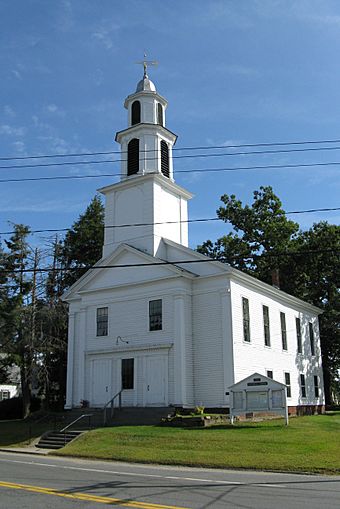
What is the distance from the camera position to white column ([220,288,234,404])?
89.0ft

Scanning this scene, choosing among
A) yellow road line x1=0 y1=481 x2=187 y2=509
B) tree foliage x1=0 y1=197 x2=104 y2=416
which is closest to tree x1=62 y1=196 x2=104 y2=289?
tree foliage x1=0 y1=197 x2=104 y2=416

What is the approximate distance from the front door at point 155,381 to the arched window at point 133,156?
1173 cm

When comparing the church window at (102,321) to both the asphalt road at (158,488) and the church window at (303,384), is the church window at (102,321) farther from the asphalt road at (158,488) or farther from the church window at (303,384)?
the asphalt road at (158,488)

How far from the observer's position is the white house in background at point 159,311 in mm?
28047

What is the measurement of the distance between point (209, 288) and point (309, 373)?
1337 cm

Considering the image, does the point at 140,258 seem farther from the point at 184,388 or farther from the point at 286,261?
the point at 286,261

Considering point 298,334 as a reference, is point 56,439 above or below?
below

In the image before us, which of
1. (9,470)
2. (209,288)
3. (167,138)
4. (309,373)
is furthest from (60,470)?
(309,373)

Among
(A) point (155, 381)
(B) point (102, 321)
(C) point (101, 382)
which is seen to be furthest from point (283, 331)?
(C) point (101, 382)

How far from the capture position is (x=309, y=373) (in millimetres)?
37938

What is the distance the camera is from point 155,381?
2836cm

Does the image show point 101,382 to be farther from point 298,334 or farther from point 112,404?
point 298,334

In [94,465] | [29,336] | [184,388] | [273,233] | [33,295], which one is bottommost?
[94,465]

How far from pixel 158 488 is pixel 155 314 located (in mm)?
17808
